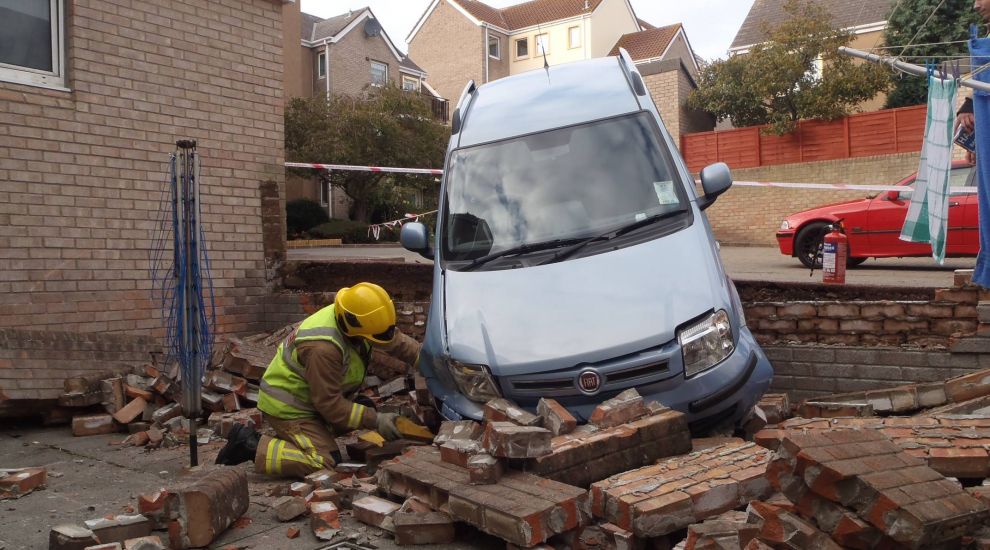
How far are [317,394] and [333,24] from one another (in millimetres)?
34474

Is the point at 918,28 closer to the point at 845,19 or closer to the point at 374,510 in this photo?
the point at 845,19

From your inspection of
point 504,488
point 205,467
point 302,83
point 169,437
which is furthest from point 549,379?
point 302,83

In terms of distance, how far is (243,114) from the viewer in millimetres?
8359

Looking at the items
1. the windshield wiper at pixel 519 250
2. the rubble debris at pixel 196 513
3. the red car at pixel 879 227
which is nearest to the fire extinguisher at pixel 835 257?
the red car at pixel 879 227

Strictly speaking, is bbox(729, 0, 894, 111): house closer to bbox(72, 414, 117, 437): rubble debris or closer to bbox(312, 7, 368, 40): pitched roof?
bbox(312, 7, 368, 40): pitched roof

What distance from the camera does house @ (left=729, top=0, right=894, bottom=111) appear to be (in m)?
29.3

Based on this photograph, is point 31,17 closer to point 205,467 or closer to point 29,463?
point 29,463

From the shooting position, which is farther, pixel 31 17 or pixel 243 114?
pixel 243 114

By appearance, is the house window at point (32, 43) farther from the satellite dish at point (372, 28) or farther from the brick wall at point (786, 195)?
the satellite dish at point (372, 28)

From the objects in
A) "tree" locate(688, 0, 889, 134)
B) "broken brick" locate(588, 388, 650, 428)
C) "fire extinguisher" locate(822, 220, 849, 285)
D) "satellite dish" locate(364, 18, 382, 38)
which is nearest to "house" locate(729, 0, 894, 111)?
"tree" locate(688, 0, 889, 134)

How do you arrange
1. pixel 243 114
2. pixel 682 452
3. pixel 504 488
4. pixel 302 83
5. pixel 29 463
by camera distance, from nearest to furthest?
1. pixel 504 488
2. pixel 682 452
3. pixel 29 463
4. pixel 243 114
5. pixel 302 83

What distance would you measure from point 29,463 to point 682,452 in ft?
14.5

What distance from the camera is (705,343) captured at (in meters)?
4.17

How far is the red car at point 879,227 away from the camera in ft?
33.6
